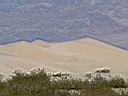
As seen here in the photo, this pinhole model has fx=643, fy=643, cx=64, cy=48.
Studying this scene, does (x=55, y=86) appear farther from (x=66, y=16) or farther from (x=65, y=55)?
(x=66, y=16)

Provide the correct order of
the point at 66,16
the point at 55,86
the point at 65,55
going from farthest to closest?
the point at 66,16 → the point at 65,55 → the point at 55,86

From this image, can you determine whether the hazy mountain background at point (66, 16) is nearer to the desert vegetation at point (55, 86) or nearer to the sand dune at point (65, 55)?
the sand dune at point (65, 55)

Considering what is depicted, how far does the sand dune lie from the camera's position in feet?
86.4

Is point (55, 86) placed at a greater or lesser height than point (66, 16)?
greater

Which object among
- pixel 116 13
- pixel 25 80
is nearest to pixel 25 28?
pixel 116 13

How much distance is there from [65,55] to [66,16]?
33.7 m

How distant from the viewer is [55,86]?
13727mm

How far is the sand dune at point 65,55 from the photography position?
26.3m

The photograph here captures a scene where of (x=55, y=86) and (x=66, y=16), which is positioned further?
(x=66, y=16)

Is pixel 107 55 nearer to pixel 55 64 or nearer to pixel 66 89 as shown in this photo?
pixel 55 64

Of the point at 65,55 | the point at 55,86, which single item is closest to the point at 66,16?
the point at 65,55

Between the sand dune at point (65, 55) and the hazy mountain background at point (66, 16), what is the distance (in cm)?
2264

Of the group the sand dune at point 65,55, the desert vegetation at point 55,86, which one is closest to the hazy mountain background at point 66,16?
the sand dune at point 65,55

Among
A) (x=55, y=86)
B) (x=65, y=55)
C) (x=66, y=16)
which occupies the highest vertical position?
(x=55, y=86)
